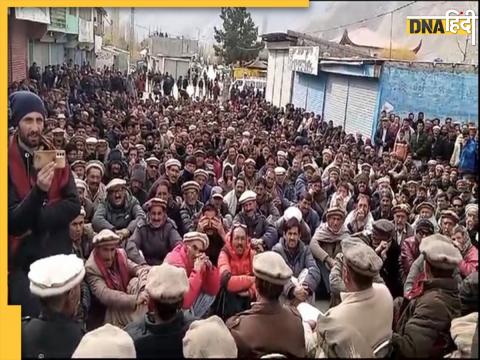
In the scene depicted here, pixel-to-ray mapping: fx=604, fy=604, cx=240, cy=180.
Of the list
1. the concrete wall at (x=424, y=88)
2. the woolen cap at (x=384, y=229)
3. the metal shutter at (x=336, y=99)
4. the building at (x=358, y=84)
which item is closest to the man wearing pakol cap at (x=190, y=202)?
the woolen cap at (x=384, y=229)

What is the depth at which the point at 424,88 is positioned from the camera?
10.8 metres

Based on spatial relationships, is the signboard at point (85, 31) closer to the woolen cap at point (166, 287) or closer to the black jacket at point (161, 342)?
the woolen cap at point (166, 287)

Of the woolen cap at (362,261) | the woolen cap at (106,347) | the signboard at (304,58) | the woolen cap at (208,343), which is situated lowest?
the woolen cap at (208,343)

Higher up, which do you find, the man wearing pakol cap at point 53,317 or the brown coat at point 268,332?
the man wearing pakol cap at point 53,317

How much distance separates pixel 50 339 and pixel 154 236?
1.85 metres

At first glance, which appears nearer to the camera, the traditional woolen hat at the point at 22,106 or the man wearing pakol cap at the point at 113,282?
the traditional woolen hat at the point at 22,106

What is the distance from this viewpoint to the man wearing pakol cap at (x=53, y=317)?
6.64ft

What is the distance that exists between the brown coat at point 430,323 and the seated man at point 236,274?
1169 millimetres

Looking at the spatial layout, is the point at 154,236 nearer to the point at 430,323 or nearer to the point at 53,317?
the point at 53,317

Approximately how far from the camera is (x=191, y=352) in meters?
1.81

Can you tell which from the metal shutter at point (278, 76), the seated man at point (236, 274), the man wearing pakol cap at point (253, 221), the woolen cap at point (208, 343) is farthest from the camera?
the metal shutter at point (278, 76)

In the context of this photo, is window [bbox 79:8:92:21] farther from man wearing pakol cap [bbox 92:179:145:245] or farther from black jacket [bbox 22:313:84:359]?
black jacket [bbox 22:313:84:359]

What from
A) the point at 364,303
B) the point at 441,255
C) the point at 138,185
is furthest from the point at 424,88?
the point at 364,303

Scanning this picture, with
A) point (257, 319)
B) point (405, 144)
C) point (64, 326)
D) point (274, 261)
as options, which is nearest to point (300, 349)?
point (257, 319)
